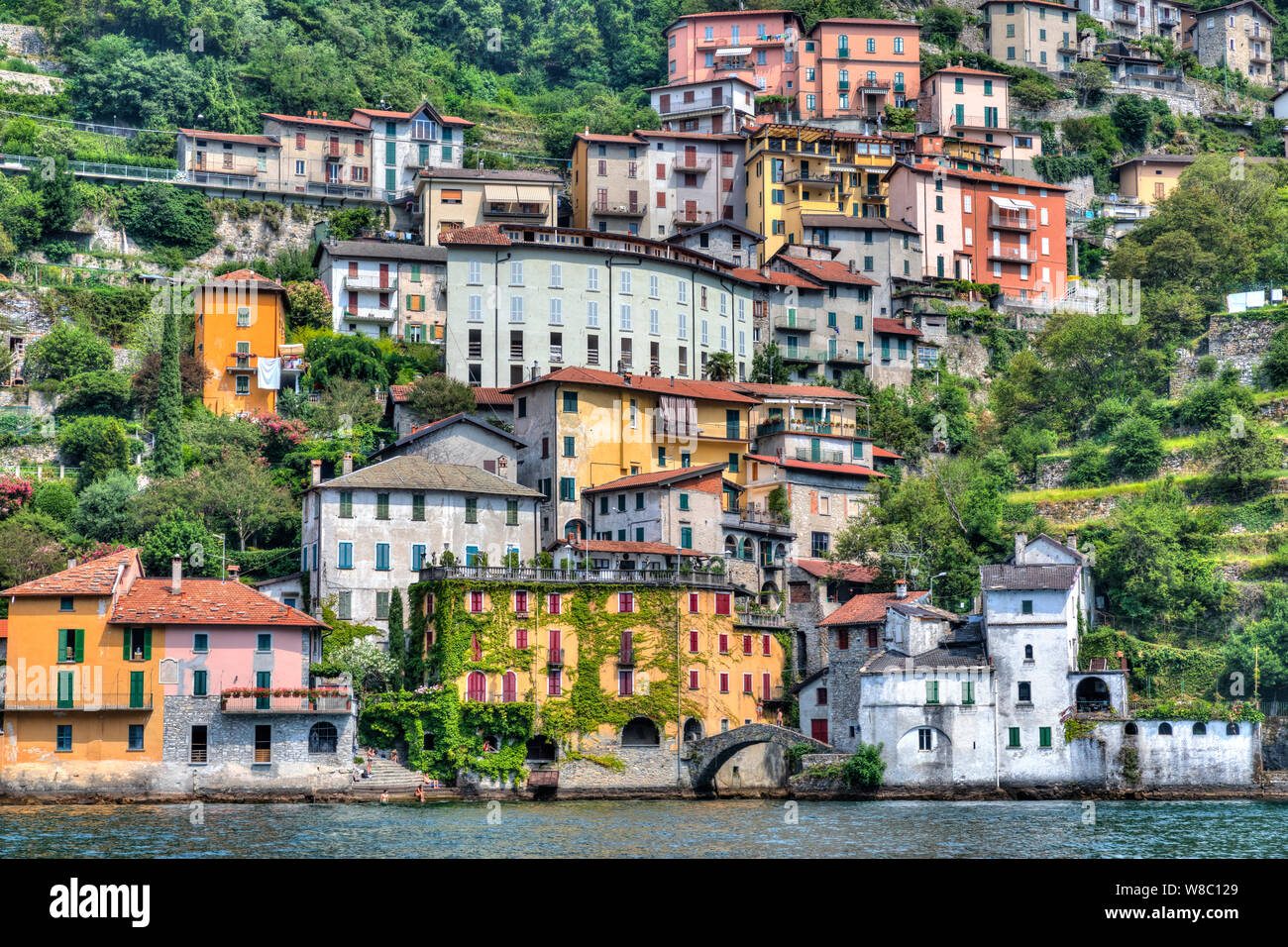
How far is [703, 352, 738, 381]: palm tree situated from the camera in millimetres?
90312

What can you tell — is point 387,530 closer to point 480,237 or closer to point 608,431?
point 608,431

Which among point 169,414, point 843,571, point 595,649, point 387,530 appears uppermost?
point 169,414

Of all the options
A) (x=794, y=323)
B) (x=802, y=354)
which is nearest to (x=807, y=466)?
(x=802, y=354)

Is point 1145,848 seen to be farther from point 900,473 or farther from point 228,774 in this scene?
point 900,473

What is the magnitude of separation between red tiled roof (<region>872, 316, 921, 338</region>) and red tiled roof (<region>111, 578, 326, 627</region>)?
46868mm

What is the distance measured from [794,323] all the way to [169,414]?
36397 millimetres

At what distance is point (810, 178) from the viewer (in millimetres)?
107875

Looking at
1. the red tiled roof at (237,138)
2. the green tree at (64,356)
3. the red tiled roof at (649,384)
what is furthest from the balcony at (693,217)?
the green tree at (64,356)

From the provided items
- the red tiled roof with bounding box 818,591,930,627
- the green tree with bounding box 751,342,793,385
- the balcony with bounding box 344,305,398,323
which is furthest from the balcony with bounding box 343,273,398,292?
the red tiled roof with bounding box 818,591,930,627

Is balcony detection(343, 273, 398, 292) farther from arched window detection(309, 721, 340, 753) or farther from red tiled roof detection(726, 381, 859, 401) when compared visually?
arched window detection(309, 721, 340, 753)

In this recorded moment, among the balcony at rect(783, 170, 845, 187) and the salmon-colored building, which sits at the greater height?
the balcony at rect(783, 170, 845, 187)

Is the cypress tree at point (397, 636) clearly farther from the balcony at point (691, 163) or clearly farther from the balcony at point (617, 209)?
the balcony at point (691, 163)

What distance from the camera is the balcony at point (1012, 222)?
112 meters
